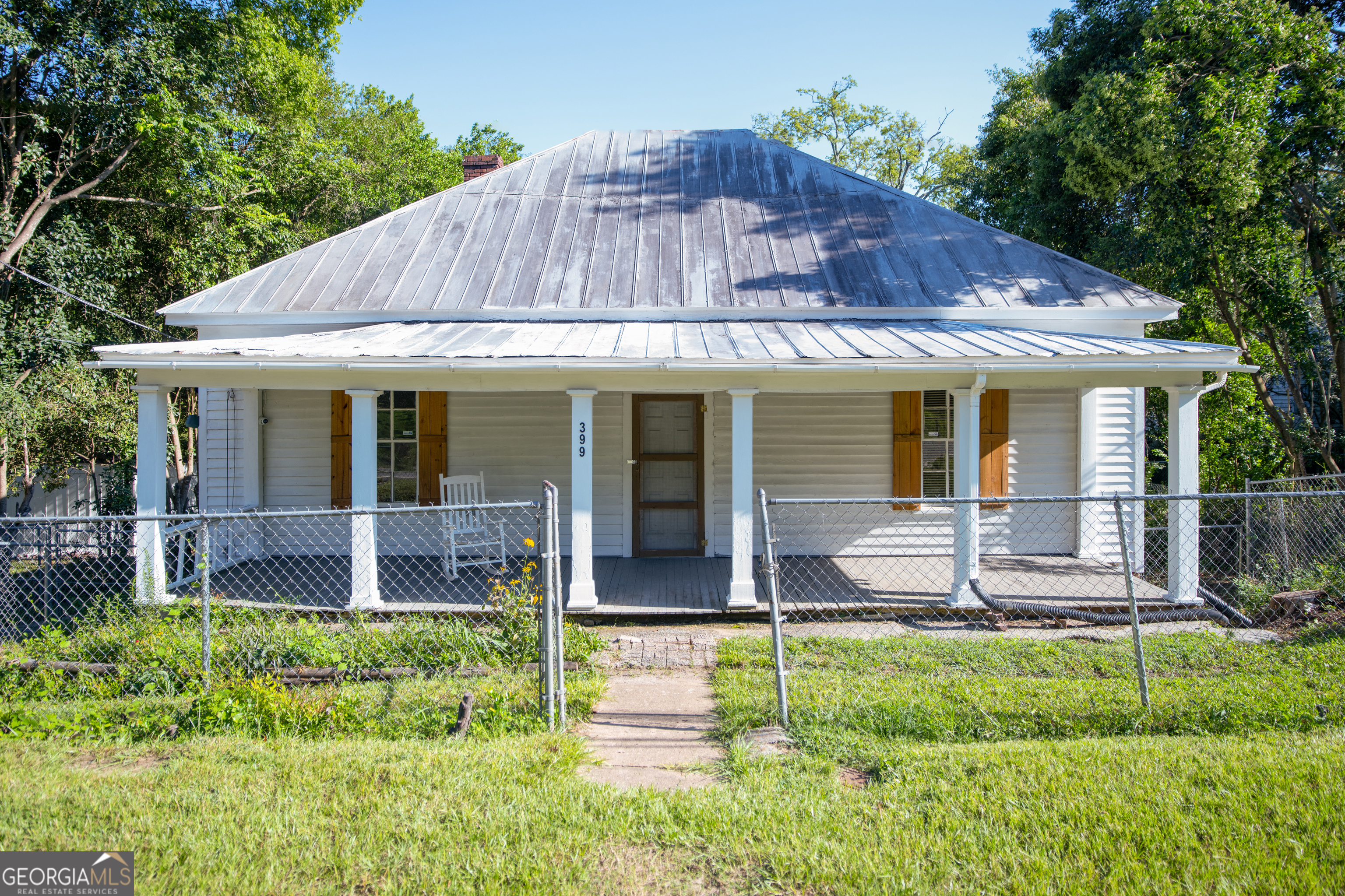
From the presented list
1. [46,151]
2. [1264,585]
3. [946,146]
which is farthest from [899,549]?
[946,146]

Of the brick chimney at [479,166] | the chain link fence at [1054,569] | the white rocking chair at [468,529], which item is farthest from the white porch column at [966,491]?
the brick chimney at [479,166]

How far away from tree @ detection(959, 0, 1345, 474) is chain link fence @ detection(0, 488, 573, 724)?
872 centimetres

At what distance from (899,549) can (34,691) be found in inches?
343

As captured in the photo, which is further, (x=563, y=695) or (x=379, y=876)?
(x=563, y=695)

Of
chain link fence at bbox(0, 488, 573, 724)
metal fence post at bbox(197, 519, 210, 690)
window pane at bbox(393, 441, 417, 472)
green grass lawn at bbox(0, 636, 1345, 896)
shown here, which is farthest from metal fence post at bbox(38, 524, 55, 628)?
window pane at bbox(393, 441, 417, 472)

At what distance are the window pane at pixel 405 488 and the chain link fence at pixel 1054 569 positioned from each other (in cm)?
469

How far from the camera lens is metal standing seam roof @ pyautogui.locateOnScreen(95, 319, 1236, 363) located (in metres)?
7.17

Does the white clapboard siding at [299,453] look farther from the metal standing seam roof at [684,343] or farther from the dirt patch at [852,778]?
the dirt patch at [852,778]

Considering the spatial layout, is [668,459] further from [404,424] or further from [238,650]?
[238,650]

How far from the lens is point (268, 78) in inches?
685

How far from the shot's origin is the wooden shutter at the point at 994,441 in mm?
9664

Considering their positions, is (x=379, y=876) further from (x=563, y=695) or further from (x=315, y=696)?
(x=315, y=696)

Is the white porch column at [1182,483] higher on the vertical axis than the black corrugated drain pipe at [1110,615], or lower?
higher

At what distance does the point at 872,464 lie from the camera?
986 cm
